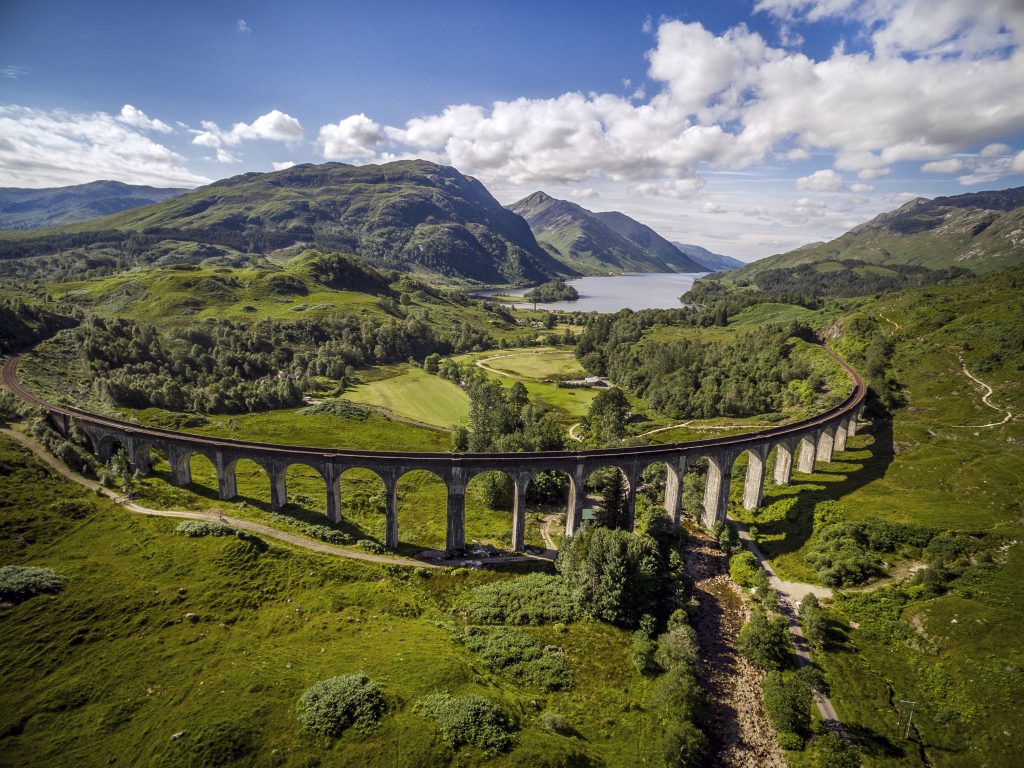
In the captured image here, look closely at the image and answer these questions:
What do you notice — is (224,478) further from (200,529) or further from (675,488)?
(675,488)

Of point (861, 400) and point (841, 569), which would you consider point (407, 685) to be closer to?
point (841, 569)

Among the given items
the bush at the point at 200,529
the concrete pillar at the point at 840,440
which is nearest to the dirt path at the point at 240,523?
the bush at the point at 200,529

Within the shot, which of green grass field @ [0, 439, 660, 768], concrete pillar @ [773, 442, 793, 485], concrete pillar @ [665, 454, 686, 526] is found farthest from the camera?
concrete pillar @ [773, 442, 793, 485]

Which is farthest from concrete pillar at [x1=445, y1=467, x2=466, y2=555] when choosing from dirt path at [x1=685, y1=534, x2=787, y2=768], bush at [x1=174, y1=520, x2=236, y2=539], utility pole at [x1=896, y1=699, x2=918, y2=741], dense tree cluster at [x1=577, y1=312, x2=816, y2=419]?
dense tree cluster at [x1=577, y1=312, x2=816, y2=419]

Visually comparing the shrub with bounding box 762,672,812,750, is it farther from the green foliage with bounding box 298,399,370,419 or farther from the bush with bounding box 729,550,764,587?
the green foliage with bounding box 298,399,370,419

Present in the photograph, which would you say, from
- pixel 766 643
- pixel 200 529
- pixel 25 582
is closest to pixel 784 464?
pixel 766 643

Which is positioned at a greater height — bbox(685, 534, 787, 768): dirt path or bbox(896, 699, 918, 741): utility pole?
bbox(896, 699, 918, 741): utility pole

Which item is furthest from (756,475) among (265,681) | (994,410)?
(265,681)

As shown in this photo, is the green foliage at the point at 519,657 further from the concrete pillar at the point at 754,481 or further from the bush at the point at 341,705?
the concrete pillar at the point at 754,481
